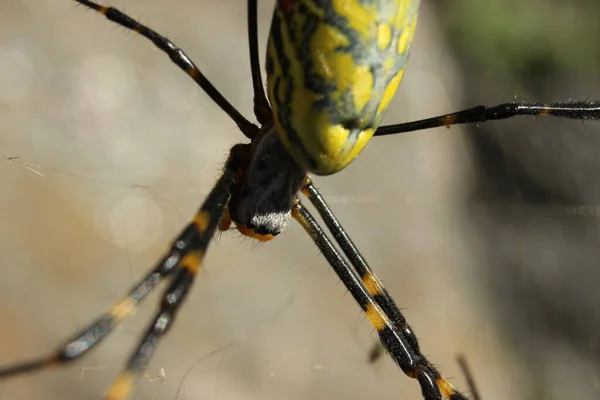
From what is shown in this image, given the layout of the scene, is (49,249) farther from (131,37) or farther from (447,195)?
(447,195)

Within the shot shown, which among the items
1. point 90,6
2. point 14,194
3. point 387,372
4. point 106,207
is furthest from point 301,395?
point 90,6

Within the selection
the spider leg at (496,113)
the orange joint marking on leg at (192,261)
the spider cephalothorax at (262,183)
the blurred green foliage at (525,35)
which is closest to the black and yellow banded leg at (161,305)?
the orange joint marking on leg at (192,261)

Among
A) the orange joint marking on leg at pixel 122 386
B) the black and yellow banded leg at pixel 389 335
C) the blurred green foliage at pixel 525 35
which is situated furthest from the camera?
the blurred green foliage at pixel 525 35

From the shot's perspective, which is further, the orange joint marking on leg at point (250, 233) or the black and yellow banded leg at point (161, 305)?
the orange joint marking on leg at point (250, 233)

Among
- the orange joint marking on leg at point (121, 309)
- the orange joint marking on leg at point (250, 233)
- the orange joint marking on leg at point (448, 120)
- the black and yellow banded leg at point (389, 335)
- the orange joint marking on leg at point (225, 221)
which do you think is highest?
the orange joint marking on leg at point (448, 120)

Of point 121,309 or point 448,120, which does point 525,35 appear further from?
point 121,309

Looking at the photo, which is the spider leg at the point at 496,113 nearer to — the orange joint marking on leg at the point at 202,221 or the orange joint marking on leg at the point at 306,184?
the orange joint marking on leg at the point at 306,184

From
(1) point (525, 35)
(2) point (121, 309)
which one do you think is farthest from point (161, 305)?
(1) point (525, 35)
